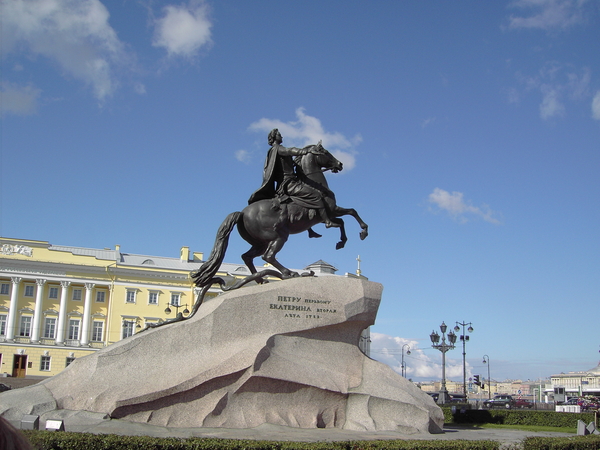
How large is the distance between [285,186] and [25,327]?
182 ft

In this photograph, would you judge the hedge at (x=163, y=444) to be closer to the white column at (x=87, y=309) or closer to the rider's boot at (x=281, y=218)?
the rider's boot at (x=281, y=218)

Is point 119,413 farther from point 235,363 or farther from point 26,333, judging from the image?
point 26,333

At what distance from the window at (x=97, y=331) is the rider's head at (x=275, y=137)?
54.5 meters

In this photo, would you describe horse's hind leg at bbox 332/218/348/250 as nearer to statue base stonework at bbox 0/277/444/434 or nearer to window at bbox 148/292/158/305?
statue base stonework at bbox 0/277/444/434

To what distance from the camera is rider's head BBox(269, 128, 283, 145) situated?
45.5 feet

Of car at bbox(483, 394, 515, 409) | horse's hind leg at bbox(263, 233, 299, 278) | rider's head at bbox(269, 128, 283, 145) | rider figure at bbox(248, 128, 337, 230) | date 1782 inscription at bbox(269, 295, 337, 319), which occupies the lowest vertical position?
car at bbox(483, 394, 515, 409)

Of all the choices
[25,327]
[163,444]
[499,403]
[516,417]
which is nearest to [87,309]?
[25,327]

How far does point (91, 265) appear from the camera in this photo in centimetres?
6247

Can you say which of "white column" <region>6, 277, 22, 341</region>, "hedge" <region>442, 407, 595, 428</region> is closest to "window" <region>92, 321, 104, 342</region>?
"white column" <region>6, 277, 22, 341</region>

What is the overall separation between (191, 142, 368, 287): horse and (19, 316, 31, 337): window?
5407cm

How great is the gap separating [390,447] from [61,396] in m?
5.82

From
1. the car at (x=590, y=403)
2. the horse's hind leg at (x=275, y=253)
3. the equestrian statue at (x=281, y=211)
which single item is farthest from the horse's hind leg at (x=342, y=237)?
the car at (x=590, y=403)

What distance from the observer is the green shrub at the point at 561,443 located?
345 inches

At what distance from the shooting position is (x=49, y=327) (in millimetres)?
61500
